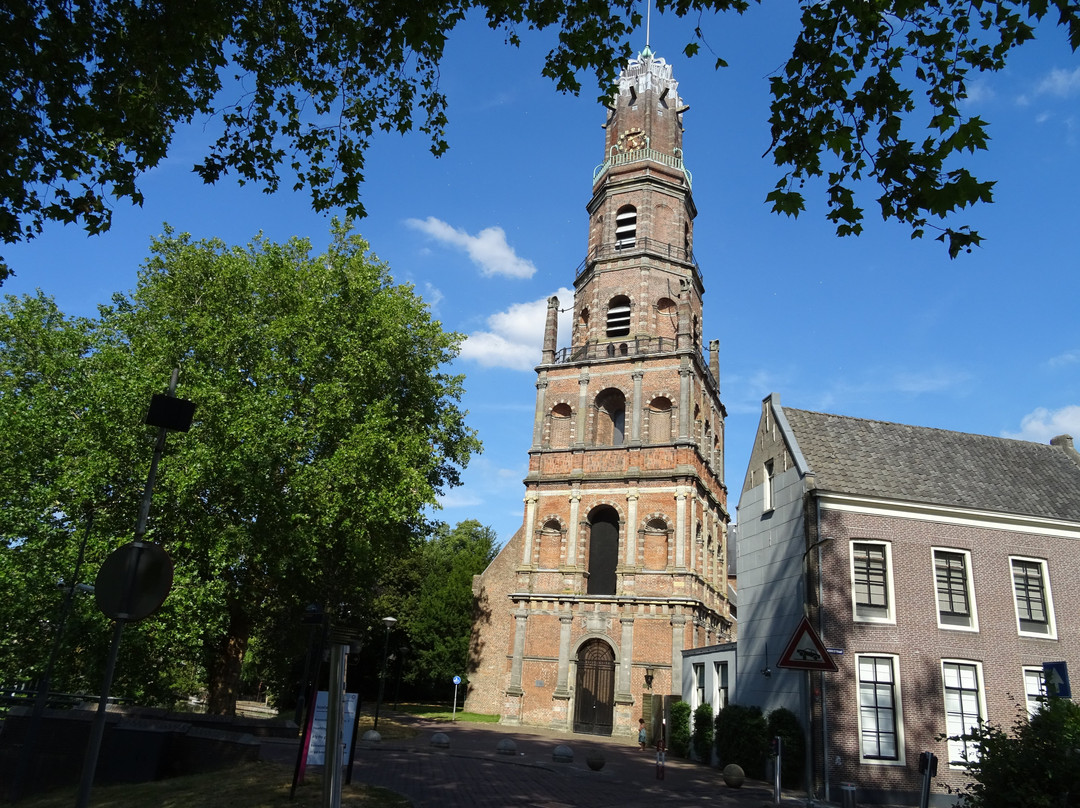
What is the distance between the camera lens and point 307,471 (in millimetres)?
20406

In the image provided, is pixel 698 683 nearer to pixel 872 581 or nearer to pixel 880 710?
pixel 880 710

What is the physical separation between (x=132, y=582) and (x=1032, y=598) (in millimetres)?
20036

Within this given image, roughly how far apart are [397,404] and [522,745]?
12252 millimetres

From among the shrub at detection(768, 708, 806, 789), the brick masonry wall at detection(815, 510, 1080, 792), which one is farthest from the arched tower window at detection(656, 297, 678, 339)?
the shrub at detection(768, 708, 806, 789)

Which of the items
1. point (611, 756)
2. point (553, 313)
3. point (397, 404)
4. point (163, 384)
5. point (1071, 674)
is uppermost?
point (553, 313)

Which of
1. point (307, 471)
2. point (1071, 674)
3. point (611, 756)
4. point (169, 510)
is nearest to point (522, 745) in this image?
point (611, 756)

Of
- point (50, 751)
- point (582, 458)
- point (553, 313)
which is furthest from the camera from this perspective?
point (553, 313)

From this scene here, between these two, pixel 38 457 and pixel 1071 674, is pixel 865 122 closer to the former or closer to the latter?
pixel 1071 674

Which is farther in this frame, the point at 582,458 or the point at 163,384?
the point at 582,458

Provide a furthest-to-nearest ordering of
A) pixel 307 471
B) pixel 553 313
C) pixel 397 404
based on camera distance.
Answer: pixel 553 313, pixel 397 404, pixel 307 471

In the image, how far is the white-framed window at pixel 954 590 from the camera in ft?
57.3

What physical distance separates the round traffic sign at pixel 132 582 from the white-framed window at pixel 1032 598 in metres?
19.2

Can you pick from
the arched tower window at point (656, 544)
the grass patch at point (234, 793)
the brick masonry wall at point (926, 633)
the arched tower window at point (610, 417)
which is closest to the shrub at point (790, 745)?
the brick masonry wall at point (926, 633)

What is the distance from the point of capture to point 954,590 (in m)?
17.8
